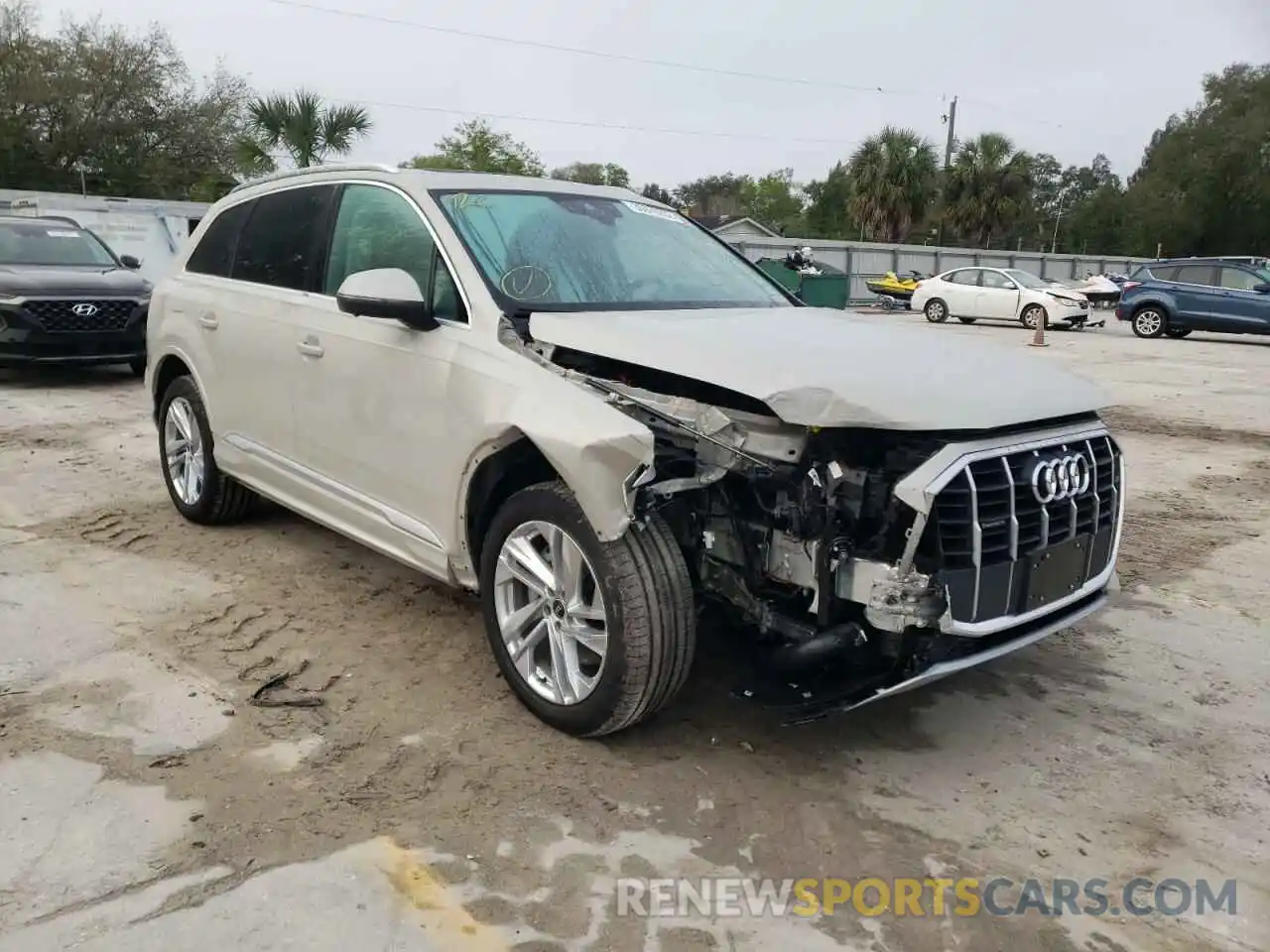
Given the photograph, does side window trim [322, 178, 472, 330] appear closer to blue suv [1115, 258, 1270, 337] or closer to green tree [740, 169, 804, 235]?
blue suv [1115, 258, 1270, 337]

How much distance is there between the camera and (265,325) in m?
4.57

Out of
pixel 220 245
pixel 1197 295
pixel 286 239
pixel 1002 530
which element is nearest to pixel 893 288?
pixel 1197 295

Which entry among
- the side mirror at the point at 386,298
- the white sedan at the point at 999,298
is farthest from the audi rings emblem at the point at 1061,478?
the white sedan at the point at 999,298

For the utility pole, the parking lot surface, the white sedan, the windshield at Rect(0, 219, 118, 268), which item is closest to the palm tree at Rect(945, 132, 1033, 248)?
the utility pole

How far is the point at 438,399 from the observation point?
140 inches

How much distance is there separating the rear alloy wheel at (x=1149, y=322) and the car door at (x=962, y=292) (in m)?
4.15

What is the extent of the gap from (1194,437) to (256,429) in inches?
321

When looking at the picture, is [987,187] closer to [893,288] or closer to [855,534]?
[893,288]

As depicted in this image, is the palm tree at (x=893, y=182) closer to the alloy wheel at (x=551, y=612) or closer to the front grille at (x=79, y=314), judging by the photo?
the front grille at (x=79, y=314)

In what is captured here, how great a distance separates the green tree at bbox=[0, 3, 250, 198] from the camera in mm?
37938

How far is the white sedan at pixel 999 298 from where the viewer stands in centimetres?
2408

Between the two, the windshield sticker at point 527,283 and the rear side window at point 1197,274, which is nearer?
the windshield sticker at point 527,283

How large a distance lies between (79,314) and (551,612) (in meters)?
8.94

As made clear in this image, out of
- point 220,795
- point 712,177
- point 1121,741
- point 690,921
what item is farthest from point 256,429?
point 712,177
